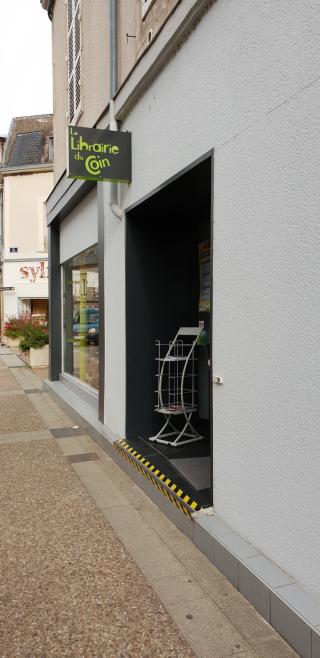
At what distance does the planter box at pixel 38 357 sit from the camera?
15148 millimetres

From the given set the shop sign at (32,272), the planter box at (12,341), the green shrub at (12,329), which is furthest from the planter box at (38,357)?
the shop sign at (32,272)

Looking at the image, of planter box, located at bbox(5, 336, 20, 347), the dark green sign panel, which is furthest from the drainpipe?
planter box, located at bbox(5, 336, 20, 347)

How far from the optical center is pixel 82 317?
9.68 m

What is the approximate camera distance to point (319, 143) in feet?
8.19

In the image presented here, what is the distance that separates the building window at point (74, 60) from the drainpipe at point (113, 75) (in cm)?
231

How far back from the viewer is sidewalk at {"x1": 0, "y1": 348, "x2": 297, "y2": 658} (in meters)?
2.66

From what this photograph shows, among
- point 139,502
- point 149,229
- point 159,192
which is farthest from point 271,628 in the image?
point 149,229

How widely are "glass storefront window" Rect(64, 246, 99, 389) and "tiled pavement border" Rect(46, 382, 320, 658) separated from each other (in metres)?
4.17

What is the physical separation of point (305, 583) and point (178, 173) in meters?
3.12

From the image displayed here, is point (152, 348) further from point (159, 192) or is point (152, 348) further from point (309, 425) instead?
point (309, 425)

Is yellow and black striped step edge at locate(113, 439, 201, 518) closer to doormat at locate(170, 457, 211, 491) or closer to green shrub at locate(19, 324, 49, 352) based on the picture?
doormat at locate(170, 457, 211, 491)

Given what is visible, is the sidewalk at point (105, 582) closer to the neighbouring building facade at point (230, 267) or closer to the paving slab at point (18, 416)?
the neighbouring building facade at point (230, 267)

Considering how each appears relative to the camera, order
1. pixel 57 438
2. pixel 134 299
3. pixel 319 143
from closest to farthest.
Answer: pixel 319 143 < pixel 134 299 < pixel 57 438

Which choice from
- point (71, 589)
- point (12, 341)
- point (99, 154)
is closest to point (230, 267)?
point (71, 589)
